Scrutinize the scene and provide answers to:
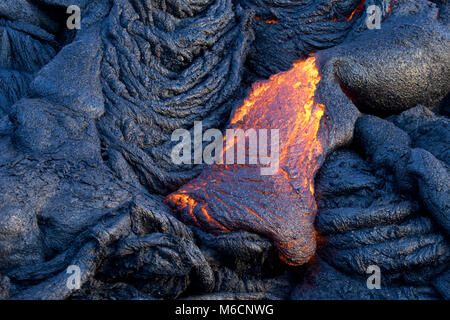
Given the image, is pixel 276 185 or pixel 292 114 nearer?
pixel 276 185

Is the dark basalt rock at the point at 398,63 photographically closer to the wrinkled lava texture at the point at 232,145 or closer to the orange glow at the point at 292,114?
the wrinkled lava texture at the point at 232,145

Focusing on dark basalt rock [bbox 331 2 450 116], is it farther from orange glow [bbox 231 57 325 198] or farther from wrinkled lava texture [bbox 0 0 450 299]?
orange glow [bbox 231 57 325 198]

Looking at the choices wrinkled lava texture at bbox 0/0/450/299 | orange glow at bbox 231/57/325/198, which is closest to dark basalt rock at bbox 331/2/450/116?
wrinkled lava texture at bbox 0/0/450/299

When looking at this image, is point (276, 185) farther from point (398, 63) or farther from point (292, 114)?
point (398, 63)

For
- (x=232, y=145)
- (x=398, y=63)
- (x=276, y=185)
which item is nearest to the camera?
(x=276, y=185)

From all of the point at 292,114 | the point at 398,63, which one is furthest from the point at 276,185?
the point at 398,63

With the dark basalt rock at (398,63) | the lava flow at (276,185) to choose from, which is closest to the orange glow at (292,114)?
the lava flow at (276,185)
